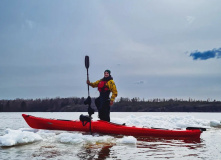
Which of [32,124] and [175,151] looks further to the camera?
[32,124]

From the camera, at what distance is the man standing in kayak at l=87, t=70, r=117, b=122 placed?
9148 mm

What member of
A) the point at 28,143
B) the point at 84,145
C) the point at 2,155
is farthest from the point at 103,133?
the point at 2,155

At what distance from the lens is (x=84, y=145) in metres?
6.67

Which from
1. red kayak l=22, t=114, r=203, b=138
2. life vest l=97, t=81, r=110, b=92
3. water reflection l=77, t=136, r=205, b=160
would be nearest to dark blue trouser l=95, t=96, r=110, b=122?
life vest l=97, t=81, r=110, b=92

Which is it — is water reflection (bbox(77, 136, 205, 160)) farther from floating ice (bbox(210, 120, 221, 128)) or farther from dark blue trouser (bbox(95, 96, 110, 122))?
floating ice (bbox(210, 120, 221, 128))

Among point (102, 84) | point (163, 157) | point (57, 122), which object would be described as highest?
point (102, 84)

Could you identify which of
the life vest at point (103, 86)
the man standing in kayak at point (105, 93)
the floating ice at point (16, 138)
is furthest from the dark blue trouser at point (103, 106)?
the floating ice at point (16, 138)

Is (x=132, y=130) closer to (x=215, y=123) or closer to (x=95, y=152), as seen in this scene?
(x=95, y=152)

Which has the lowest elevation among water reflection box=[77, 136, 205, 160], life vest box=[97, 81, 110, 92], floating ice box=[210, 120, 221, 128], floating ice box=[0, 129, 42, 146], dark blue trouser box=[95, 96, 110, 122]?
water reflection box=[77, 136, 205, 160]

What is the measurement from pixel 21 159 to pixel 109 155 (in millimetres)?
1752

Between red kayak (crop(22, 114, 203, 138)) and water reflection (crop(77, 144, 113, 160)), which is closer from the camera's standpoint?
water reflection (crop(77, 144, 113, 160))

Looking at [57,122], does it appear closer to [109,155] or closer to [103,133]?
[103,133]

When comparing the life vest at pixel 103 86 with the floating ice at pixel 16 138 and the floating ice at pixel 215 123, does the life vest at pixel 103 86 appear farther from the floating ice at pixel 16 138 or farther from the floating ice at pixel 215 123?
the floating ice at pixel 215 123

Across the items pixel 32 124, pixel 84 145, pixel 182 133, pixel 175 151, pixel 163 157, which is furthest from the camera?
pixel 32 124
